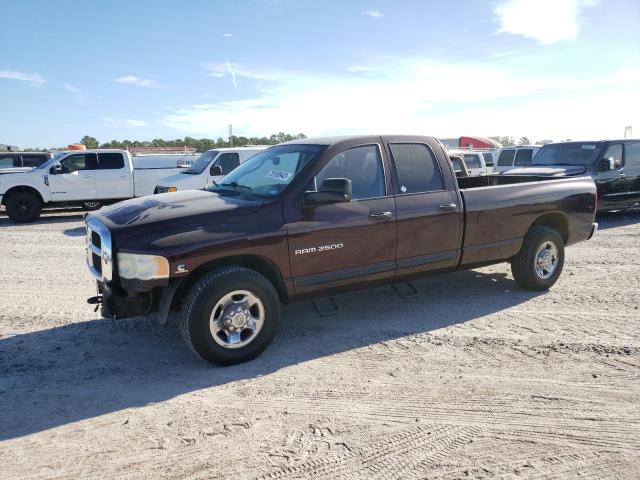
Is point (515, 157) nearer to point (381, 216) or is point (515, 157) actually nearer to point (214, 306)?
point (381, 216)

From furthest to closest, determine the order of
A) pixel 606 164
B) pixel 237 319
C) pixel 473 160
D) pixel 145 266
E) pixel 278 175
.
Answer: pixel 473 160
pixel 606 164
pixel 278 175
pixel 237 319
pixel 145 266

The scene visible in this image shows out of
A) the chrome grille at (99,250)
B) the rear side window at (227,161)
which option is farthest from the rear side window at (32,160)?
the chrome grille at (99,250)

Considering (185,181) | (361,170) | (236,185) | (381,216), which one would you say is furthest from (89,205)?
(381,216)

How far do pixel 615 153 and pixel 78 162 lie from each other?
13.7m

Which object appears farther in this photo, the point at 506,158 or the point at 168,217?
the point at 506,158

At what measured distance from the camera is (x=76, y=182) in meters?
14.0

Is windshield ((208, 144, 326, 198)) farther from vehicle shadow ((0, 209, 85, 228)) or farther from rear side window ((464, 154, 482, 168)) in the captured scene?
rear side window ((464, 154, 482, 168))

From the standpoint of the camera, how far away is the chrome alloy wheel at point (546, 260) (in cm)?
615

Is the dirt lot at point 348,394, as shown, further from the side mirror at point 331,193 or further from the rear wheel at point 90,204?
the rear wheel at point 90,204

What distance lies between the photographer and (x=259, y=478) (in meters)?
2.79

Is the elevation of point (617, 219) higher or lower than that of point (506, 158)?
lower

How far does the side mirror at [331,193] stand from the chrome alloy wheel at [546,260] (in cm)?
300

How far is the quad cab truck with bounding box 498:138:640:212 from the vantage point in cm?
1149

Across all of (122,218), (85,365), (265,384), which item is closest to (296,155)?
(122,218)
